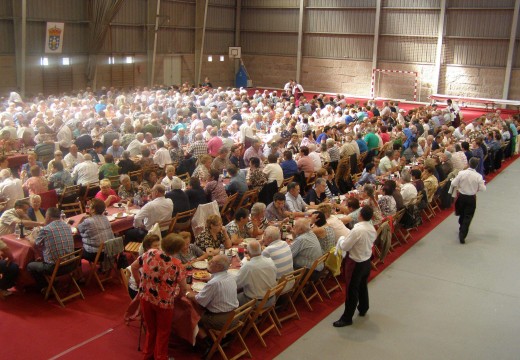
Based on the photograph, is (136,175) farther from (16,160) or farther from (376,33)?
(376,33)

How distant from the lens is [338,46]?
3288 cm

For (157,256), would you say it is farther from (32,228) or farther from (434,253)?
(434,253)

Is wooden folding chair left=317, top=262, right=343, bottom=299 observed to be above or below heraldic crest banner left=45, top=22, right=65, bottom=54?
below

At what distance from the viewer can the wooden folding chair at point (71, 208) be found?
10.4 meters

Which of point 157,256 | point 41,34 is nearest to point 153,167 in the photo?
point 157,256

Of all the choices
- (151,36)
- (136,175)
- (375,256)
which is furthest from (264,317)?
(151,36)

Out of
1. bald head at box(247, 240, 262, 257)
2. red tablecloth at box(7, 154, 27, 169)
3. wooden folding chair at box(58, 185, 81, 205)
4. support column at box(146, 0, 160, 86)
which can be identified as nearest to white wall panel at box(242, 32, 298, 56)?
support column at box(146, 0, 160, 86)

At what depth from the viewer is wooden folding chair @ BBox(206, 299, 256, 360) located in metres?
6.54

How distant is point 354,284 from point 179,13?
1020 inches

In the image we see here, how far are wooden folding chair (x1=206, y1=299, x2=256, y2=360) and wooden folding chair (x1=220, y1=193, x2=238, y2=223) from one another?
4.07 m

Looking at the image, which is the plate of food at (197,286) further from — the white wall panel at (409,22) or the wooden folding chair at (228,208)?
the white wall panel at (409,22)

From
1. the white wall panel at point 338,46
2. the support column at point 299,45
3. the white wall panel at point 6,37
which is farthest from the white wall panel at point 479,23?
the white wall panel at point 6,37

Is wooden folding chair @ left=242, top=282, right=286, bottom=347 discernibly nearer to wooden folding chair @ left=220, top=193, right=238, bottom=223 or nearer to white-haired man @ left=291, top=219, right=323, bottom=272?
white-haired man @ left=291, top=219, right=323, bottom=272

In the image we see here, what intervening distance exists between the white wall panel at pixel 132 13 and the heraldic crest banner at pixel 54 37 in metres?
3.44
